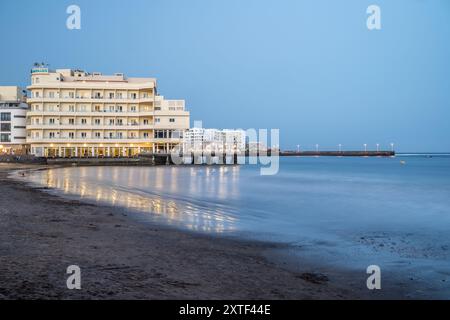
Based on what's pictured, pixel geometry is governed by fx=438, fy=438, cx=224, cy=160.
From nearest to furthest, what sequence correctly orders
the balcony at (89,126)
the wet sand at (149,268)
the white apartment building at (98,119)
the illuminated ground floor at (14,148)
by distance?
the wet sand at (149,268) < the balcony at (89,126) < the white apartment building at (98,119) < the illuminated ground floor at (14,148)

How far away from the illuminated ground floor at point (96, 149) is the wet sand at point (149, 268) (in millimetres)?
81943

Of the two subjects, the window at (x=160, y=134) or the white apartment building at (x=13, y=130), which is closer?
the window at (x=160, y=134)

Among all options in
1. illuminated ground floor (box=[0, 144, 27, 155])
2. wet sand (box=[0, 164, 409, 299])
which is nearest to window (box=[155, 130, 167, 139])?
illuminated ground floor (box=[0, 144, 27, 155])

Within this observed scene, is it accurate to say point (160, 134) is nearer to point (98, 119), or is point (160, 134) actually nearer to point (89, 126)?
point (98, 119)

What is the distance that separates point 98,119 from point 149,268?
301ft

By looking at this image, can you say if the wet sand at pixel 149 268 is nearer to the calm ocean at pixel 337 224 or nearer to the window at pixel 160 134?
the calm ocean at pixel 337 224

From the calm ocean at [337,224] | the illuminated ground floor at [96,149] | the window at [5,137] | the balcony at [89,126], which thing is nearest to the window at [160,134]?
the balcony at [89,126]

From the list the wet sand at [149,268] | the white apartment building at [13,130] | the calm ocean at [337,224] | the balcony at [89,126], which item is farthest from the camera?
the white apartment building at [13,130]

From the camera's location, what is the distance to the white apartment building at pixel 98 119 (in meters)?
95.6

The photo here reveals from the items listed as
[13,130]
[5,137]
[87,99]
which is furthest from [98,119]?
[5,137]

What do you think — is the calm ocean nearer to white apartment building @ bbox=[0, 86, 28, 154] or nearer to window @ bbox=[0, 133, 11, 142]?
white apartment building @ bbox=[0, 86, 28, 154]

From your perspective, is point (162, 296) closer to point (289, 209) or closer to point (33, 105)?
point (289, 209)

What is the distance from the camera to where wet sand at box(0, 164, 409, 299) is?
8.21 metres
